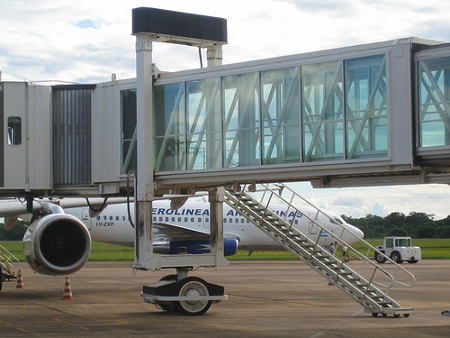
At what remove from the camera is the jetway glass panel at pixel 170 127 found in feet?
49.8

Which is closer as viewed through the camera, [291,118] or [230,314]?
[291,118]

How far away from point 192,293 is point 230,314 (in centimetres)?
140

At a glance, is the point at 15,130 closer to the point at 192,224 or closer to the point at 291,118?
the point at 291,118

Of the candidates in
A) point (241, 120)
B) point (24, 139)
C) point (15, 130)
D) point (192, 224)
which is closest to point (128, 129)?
point (24, 139)

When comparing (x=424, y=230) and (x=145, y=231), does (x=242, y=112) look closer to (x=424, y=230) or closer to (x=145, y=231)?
(x=145, y=231)

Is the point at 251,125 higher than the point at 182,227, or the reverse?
the point at 251,125

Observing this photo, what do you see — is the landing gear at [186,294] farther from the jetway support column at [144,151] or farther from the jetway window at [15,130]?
the jetway window at [15,130]

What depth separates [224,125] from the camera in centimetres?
1443

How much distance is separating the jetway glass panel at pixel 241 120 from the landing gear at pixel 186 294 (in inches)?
126

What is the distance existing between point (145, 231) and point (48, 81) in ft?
14.6

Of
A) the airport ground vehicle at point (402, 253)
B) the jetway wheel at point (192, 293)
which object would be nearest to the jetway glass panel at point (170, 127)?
the jetway wheel at point (192, 293)

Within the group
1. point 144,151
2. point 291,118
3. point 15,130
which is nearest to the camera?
point 291,118

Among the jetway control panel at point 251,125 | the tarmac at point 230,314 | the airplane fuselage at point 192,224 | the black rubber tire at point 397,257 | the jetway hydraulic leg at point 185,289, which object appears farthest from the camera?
the black rubber tire at point 397,257

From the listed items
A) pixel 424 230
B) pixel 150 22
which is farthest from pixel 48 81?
pixel 424 230
